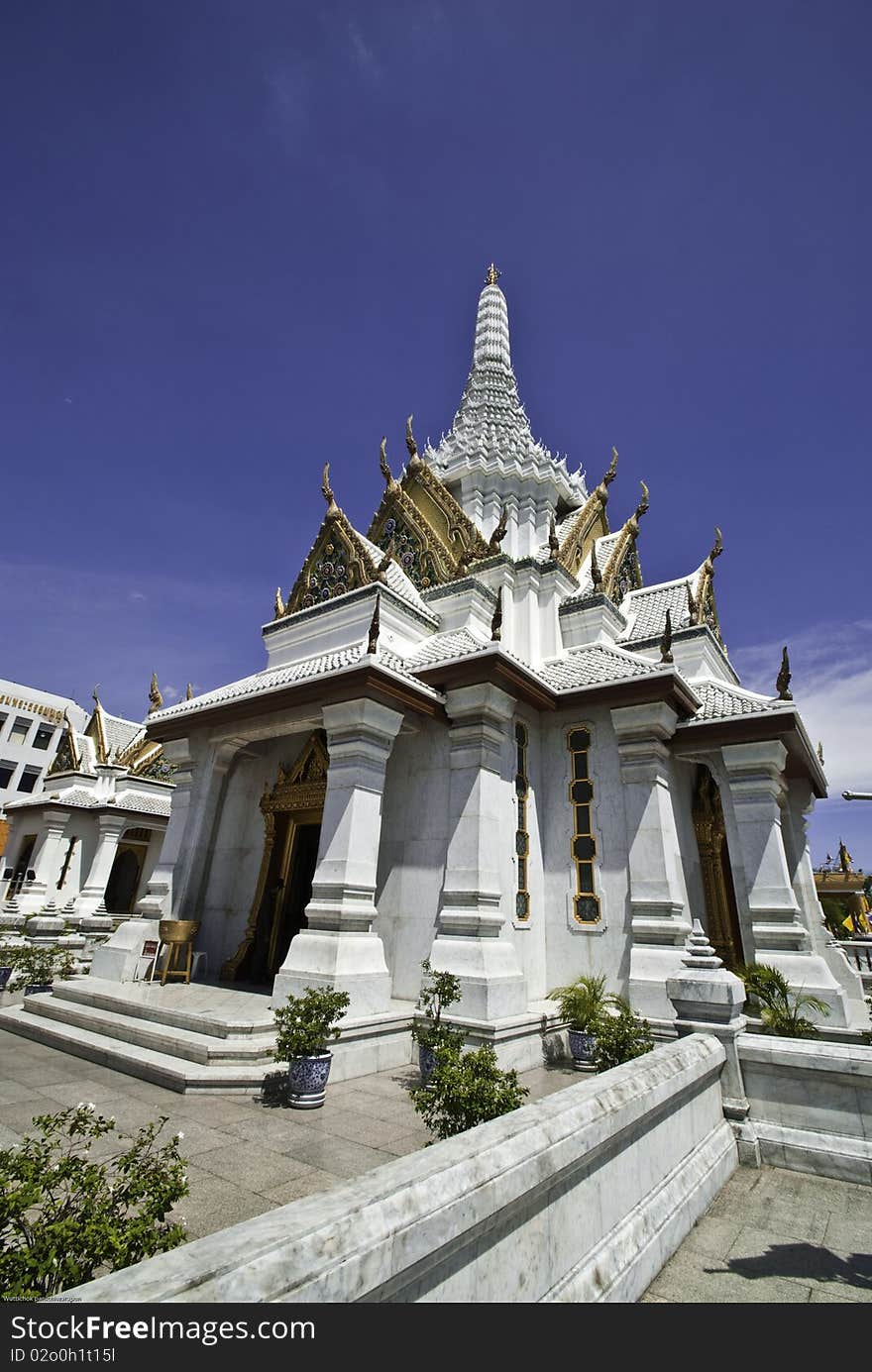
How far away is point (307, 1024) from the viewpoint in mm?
5996

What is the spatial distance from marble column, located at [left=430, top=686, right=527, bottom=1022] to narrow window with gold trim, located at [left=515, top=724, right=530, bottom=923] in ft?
1.63

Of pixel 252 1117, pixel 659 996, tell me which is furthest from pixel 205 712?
pixel 659 996

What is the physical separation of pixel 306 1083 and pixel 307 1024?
49 centimetres

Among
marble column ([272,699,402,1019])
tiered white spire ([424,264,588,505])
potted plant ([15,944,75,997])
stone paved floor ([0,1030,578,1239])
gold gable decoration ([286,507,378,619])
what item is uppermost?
tiered white spire ([424,264,588,505])

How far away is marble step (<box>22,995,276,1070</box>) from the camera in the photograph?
6.45m

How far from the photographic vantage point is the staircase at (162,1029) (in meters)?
6.30

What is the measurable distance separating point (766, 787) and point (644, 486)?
326 inches

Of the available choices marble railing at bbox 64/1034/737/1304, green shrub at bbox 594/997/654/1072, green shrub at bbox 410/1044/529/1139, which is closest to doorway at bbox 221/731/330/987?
green shrub at bbox 594/997/654/1072

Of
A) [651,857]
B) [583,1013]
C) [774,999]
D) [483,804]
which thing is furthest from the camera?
[651,857]

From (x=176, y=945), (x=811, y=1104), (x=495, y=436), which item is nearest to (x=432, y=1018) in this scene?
(x=811, y=1104)

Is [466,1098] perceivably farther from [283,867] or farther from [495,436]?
[495,436]

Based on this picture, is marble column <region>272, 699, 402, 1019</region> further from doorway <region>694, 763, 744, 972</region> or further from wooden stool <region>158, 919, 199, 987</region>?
doorway <region>694, 763, 744, 972</region>

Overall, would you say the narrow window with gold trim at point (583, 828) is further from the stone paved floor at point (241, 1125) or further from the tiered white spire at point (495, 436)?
the tiered white spire at point (495, 436)

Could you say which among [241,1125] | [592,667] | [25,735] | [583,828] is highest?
[25,735]
